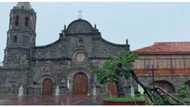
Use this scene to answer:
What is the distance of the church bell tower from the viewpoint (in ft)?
101

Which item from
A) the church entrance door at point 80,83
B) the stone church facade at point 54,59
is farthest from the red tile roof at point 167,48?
the church entrance door at point 80,83

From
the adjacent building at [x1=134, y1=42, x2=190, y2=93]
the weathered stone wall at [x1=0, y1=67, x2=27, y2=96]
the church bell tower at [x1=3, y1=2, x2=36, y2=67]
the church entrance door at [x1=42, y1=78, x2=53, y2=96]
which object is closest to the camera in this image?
the adjacent building at [x1=134, y1=42, x2=190, y2=93]

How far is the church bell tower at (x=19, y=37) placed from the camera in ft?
101

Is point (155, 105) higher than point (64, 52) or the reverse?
the reverse

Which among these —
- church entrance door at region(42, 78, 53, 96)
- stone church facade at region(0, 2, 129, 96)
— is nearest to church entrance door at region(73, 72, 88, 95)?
stone church facade at region(0, 2, 129, 96)

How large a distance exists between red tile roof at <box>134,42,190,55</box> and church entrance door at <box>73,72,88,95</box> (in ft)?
17.7

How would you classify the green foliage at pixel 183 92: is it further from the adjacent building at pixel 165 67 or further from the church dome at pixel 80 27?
the church dome at pixel 80 27

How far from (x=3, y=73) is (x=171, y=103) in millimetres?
28177

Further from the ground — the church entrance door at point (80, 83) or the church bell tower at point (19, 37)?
the church bell tower at point (19, 37)

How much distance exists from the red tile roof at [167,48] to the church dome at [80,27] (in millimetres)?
4948

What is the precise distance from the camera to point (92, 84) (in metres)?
29.6

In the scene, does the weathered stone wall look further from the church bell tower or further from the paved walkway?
the paved walkway

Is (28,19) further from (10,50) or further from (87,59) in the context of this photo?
(87,59)

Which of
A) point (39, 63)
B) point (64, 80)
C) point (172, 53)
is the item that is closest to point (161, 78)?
point (172, 53)
